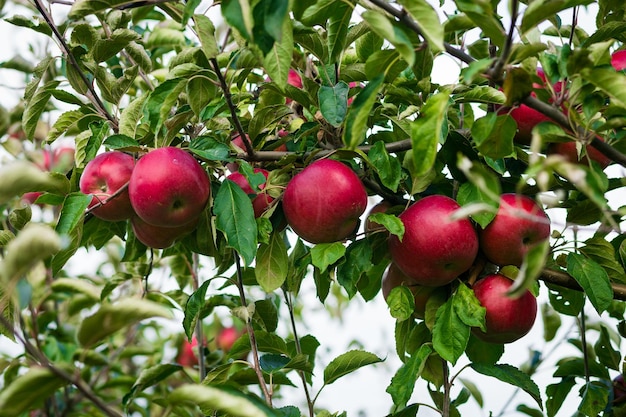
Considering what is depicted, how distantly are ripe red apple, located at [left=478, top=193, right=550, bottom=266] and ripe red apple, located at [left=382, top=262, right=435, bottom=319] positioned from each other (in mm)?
177

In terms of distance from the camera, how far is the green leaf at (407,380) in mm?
1513

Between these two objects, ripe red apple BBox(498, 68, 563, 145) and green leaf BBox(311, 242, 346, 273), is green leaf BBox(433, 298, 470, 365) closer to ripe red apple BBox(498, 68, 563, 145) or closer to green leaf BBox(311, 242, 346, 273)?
green leaf BBox(311, 242, 346, 273)

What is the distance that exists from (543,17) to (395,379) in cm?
75

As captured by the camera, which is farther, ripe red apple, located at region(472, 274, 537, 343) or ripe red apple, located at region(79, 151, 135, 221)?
ripe red apple, located at region(79, 151, 135, 221)

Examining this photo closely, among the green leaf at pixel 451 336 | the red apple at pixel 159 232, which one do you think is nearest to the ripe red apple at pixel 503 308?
the green leaf at pixel 451 336

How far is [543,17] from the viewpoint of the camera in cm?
121

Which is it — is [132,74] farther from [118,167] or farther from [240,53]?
[240,53]

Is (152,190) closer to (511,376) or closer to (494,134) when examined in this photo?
(494,134)

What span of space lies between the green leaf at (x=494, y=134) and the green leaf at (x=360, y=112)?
0.19 metres

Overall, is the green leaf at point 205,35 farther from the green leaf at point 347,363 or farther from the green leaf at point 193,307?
the green leaf at point 347,363

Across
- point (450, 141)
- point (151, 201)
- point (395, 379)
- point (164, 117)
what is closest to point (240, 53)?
point (164, 117)

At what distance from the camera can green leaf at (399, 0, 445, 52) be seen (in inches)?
45.3

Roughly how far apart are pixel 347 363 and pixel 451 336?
1.03 ft

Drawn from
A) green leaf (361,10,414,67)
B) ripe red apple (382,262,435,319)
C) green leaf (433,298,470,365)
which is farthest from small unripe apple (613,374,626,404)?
green leaf (361,10,414,67)
